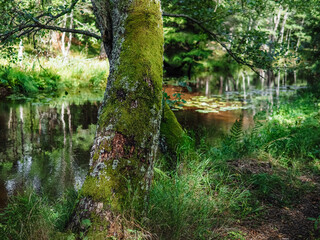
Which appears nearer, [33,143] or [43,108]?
[33,143]

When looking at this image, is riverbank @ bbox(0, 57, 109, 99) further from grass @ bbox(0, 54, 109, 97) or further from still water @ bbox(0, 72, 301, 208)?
still water @ bbox(0, 72, 301, 208)

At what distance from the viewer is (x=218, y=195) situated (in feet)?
9.55

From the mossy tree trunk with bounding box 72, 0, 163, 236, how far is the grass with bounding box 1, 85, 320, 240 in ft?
0.66

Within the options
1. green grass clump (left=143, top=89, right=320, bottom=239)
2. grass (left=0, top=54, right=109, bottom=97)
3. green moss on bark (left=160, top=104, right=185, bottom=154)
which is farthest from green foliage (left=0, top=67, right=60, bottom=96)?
green grass clump (left=143, top=89, right=320, bottom=239)

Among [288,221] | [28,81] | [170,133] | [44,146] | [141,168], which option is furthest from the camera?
[28,81]

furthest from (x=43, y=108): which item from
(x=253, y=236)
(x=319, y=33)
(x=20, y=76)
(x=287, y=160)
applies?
(x=319, y=33)

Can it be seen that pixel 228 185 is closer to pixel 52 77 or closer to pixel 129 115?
pixel 129 115

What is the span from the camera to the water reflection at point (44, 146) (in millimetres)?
4199

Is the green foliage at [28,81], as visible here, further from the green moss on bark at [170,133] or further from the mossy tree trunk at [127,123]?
the mossy tree trunk at [127,123]

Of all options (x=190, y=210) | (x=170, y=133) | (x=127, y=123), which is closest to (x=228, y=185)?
(x=190, y=210)

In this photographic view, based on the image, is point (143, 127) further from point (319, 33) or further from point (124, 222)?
point (319, 33)

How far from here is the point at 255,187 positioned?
3439 mm

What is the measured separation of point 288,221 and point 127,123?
6.23 feet

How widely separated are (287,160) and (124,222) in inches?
126
